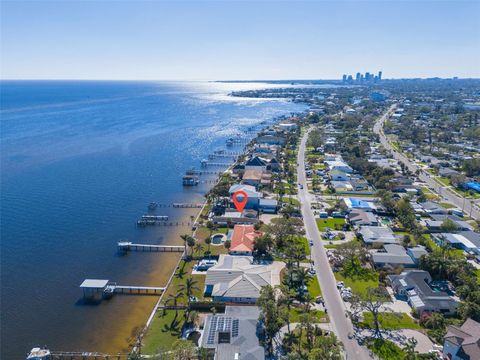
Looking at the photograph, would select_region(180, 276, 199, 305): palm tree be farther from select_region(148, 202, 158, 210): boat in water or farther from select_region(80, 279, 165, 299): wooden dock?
select_region(148, 202, 158, 210): boat in water

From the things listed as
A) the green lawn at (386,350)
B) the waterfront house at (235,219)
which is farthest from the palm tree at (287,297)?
the waterfront house at (235,219)

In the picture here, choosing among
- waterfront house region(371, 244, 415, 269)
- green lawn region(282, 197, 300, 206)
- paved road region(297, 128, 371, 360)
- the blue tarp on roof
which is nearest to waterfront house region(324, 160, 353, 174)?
green lawn region(282, 197, 300, 206)

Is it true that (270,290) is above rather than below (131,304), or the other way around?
above

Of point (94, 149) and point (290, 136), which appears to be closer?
point (94, 149)

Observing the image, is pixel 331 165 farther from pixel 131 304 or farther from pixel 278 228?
pixel 131 304

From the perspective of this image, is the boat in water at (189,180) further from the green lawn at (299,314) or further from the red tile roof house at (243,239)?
the green lawn at (299,314)

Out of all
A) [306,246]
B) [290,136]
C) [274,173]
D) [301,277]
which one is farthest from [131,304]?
[290,136]
